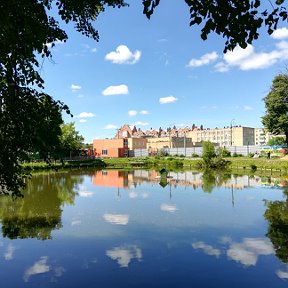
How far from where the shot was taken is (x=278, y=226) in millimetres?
14758

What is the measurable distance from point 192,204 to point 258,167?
3560 centimetres

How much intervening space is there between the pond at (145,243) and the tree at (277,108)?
106 ft

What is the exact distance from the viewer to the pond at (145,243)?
30.1ft

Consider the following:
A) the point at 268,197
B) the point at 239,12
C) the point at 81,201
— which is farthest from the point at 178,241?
the point at 268,197

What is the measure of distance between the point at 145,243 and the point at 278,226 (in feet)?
20.4

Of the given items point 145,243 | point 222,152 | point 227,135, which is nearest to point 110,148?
point 222,152

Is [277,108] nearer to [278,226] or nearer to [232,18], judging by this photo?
[278,226]

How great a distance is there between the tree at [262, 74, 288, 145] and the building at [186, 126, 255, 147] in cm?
8554

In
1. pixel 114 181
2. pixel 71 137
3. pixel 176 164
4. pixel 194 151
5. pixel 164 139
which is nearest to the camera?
pixel 114 181

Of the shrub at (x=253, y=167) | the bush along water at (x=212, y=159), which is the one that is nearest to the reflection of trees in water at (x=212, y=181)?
the shrub at (x=253, y=167)

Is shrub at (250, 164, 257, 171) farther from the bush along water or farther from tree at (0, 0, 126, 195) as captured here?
tree at (0, 0, 126, 195)

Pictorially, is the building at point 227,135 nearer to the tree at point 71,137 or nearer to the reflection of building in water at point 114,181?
the tree at point 71,137

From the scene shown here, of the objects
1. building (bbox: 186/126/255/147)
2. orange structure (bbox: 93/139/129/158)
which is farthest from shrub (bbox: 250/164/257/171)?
building (bbox: 186/126/255/147)

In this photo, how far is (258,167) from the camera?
53.3 m
